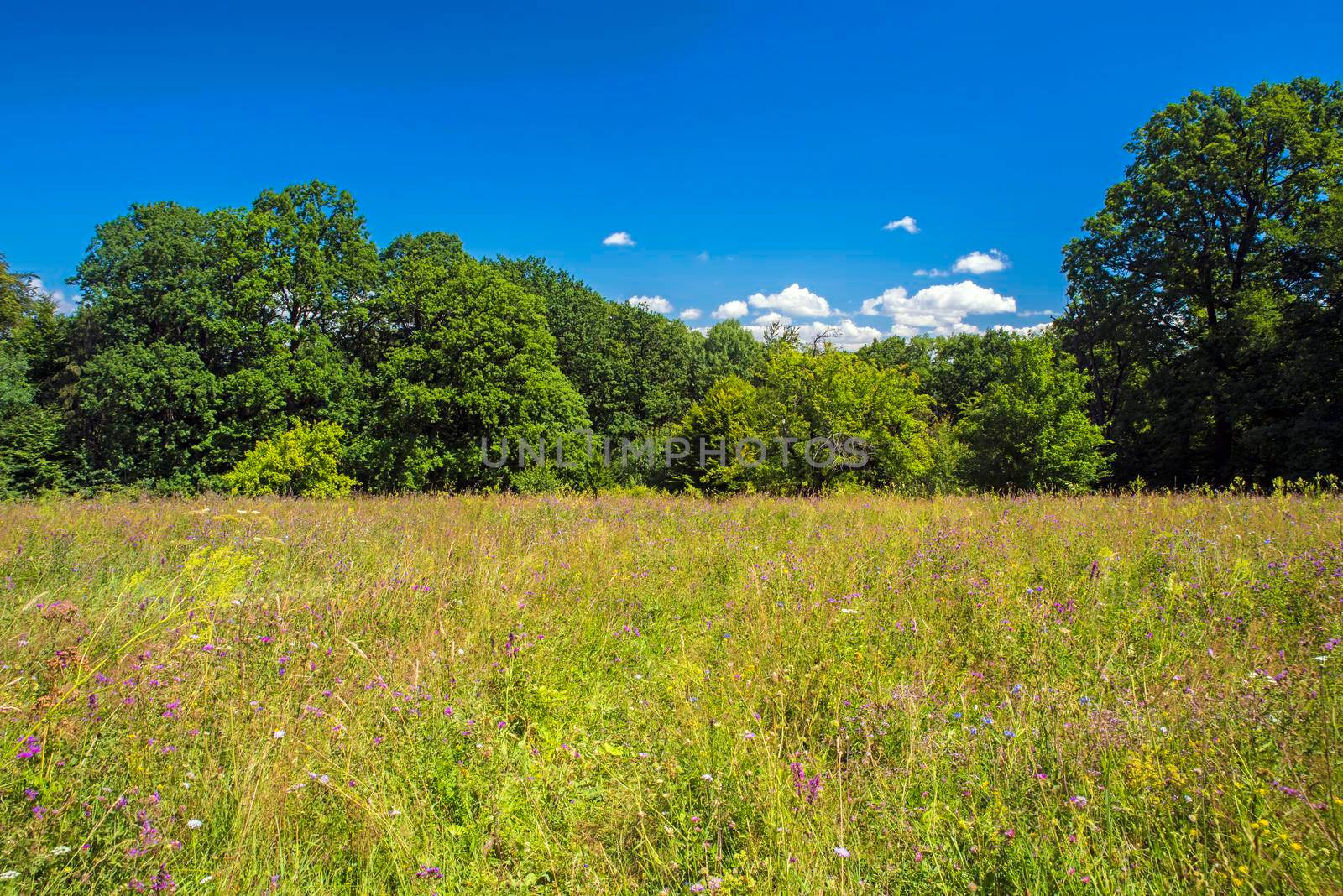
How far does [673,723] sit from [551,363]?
78.3 ft

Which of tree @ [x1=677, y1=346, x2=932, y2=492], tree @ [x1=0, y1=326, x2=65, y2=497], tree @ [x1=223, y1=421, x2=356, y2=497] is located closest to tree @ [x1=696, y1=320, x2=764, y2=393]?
tree @ [x1=677, y1=346, x2=932, y2=492]

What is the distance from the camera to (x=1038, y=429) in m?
21.3

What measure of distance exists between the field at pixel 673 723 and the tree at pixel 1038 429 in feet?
57.3

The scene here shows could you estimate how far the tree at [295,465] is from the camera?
2070 cm

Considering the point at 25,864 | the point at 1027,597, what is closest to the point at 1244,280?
the point at 1027,597

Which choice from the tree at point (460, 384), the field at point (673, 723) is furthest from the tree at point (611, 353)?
the field at point (673, 723)

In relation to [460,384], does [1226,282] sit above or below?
above

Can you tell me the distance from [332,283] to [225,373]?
18.2ft

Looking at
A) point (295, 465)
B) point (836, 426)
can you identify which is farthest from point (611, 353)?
point (295, 465)

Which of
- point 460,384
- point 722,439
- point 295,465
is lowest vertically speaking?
point 295,465

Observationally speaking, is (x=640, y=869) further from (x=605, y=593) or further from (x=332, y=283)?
(x=332, y=283)

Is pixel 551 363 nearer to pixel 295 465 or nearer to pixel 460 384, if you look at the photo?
pixel 460 384

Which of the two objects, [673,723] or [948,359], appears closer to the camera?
[673,723]

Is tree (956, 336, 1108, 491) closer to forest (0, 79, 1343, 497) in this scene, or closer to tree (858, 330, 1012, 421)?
forest (0, 79, 1343, 497)
